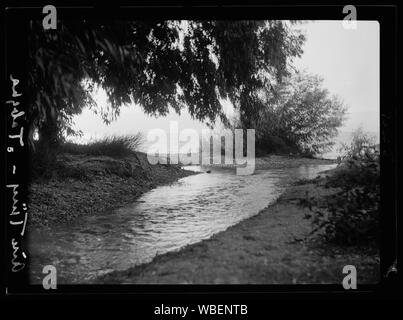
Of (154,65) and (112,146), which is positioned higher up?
(154,65)

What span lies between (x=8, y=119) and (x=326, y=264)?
131 inches

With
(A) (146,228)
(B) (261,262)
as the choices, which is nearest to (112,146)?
(A) (146,228)

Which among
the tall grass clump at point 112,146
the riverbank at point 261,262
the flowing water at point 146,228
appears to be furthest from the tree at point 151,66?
the riverbank at point 261,262

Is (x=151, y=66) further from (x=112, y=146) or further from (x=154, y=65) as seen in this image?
(x=112, y=146)

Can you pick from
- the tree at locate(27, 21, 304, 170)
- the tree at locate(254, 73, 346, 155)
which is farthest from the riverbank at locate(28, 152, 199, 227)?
the tree at locate(254, 73, 346, 155)

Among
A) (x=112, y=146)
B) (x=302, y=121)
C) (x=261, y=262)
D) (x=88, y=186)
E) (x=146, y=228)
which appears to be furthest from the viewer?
(x=302, y=121)

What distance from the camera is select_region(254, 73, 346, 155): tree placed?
26.6 feet

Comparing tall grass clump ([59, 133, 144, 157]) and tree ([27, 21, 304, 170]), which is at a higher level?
tree ([27, 21, 304, 170])

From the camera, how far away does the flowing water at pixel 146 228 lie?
3.60 meters

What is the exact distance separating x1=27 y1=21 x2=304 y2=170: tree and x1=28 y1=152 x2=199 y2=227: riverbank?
67 cm

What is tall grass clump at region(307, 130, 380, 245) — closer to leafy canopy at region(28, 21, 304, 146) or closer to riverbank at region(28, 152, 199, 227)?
leafy canopy at region(28, 21, 304, 146)

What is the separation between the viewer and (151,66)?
462cm

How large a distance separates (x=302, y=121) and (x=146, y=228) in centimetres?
632
